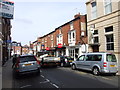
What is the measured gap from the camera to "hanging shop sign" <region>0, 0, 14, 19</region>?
33.7ft

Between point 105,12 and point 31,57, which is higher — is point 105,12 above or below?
above

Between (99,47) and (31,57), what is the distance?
9.31 meters

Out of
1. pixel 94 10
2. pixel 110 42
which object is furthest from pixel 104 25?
pixel 94 10

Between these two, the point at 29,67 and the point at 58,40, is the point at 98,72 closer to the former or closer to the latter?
the point at 29,67

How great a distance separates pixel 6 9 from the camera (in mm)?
10492

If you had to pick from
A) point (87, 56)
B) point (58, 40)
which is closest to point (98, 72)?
point (87, 56)

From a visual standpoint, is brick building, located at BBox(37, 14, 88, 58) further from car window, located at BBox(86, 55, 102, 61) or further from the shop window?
car window, located at BBox(86, 55, 102, 61)

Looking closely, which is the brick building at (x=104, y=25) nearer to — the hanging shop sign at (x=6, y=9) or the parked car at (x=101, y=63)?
the parked car at (x=101, y=63)

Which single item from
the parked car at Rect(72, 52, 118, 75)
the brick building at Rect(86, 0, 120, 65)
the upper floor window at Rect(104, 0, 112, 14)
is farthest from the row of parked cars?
the upper floor window at Rect(104, 0, 112, 14)

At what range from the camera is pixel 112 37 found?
13.2 m

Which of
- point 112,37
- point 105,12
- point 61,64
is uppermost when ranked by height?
point 105,12

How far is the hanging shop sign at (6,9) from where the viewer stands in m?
10.3

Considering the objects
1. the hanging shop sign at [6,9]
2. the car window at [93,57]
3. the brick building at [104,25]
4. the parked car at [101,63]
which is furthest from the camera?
the brick building at [104,25]

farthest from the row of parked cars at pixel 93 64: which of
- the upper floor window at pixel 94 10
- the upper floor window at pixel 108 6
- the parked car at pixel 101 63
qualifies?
the upper floor window at pixel 94 10
